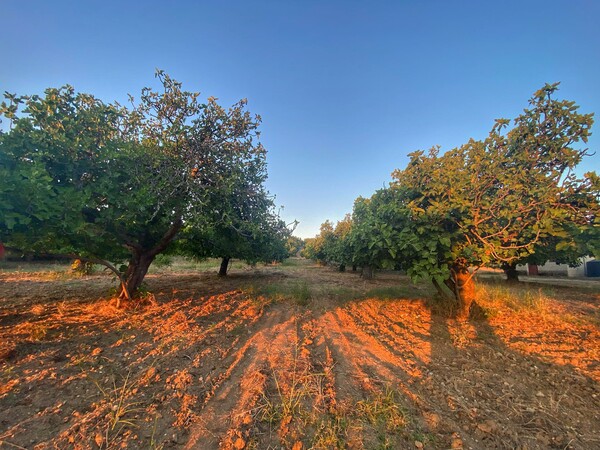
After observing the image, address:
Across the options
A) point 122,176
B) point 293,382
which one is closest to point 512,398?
point 293,382

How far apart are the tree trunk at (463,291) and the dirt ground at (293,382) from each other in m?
0.49

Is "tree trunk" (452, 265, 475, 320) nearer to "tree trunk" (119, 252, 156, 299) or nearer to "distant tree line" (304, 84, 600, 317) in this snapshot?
"distant tree line" (304, 84, 600, 317)

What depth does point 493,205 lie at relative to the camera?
6.14 meters

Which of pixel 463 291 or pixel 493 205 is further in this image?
pixel 463 291

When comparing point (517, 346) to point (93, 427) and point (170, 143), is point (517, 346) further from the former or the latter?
point (170, 143)

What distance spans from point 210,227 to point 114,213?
201 cm

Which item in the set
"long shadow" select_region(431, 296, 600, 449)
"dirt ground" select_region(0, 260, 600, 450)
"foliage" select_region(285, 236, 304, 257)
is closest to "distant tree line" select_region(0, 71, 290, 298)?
"dirt ground" select_region(0, 260, 600, 450)

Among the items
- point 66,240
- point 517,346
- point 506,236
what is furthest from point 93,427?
point 506,236

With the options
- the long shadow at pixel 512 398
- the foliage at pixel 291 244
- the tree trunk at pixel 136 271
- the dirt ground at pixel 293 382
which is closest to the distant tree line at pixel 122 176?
the tree trunk at pixel 136 271

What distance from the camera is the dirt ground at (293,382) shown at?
2.75m

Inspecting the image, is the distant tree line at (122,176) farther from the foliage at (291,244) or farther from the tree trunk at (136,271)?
the foliage at (291,244)

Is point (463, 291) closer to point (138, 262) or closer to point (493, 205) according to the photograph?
point (493, 205)

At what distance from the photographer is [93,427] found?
2730 millimetres

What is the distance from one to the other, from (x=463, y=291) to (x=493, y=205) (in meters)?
2.74
